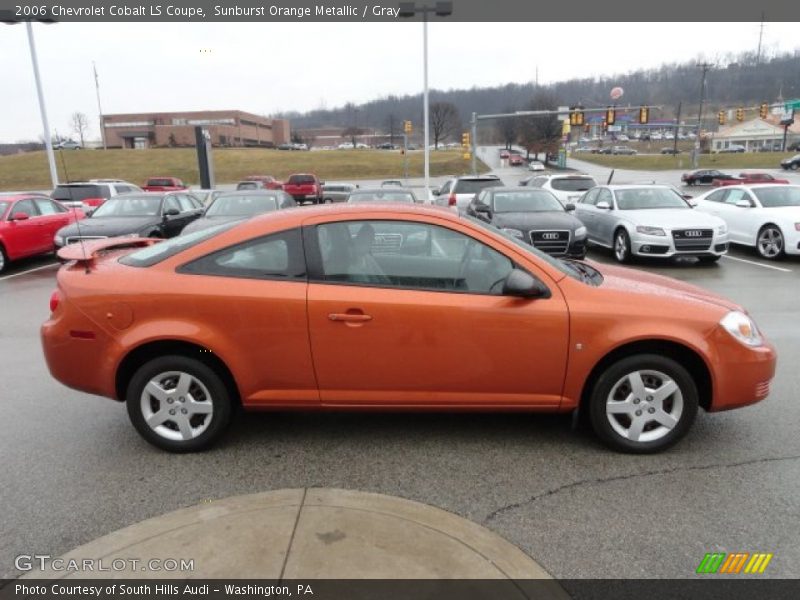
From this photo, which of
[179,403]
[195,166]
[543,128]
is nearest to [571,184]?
[179,403]

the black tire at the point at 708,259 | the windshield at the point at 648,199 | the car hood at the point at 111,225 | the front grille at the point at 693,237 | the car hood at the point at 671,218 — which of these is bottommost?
the black tire at the point at 708,259

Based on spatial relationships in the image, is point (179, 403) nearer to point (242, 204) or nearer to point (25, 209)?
point (242, 204)

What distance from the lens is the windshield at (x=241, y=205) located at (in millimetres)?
11367

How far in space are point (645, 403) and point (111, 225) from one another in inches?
419

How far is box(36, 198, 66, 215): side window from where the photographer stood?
12648 millimetres

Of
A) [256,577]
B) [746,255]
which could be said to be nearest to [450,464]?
[256,577]

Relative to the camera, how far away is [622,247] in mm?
11516

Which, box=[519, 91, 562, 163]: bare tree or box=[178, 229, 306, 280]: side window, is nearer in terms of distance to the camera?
box=[178, 229, 306, 280]: side window

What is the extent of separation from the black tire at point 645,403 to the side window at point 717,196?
11764 millimetres

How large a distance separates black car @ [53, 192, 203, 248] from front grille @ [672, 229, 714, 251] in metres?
10.2

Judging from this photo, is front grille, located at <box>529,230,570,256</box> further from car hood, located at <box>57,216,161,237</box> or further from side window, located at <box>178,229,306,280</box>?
car hood, located at <box>57,216,161,237</box>

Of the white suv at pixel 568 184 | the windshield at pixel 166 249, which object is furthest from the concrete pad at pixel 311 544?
the white suv at pixel 568 184

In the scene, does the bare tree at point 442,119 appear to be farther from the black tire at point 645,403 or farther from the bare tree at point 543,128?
the black tire at point 645,403

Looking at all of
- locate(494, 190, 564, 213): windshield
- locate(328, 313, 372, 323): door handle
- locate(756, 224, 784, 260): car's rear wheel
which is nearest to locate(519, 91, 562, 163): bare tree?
locate(756, 224, 784, 260): car's rear wheel
